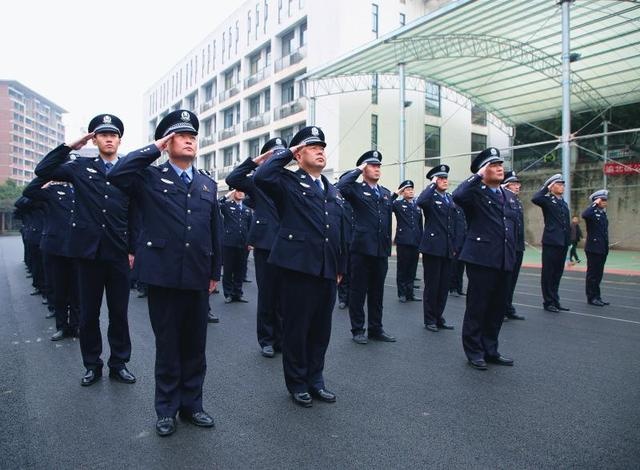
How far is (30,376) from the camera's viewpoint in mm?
4434

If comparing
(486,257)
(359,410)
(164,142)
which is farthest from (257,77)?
(359,410)

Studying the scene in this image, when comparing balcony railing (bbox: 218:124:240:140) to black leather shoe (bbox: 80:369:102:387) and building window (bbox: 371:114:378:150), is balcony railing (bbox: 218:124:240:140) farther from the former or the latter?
black leather shoe (bbox: 80:369:102:387)

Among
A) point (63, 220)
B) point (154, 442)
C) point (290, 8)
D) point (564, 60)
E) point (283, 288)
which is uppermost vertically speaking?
point (290, 8)

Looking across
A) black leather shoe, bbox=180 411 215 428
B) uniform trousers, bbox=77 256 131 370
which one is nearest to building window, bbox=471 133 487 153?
uniform trousers, bbox=77 256 131 370

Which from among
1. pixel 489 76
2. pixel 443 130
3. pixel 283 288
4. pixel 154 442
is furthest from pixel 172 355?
pixel 443 130

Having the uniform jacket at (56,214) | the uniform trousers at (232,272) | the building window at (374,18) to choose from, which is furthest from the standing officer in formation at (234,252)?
the building window at (374,18)

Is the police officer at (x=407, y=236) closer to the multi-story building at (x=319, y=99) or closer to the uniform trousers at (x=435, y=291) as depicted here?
the uniform trousers at (x=435, y=291)

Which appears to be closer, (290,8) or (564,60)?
(564,60)

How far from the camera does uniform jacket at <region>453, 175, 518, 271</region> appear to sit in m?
4.95

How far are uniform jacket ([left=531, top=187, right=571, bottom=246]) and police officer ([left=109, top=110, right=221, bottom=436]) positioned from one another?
6376 millimetres

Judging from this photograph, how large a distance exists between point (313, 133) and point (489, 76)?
2127 centimetres

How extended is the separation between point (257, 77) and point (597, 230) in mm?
28297

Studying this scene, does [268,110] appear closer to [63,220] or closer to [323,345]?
[63,220]

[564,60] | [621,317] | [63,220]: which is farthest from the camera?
[564,60]
